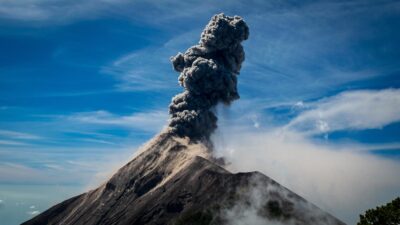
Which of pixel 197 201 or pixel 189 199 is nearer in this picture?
pixel 197 201

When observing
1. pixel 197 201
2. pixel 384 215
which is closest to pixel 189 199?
pixel 197 201

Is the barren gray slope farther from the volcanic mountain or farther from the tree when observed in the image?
the tree

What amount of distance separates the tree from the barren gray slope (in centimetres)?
6525

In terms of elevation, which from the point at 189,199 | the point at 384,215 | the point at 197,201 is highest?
the point at 189,199

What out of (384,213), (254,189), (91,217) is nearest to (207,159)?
(254,189)

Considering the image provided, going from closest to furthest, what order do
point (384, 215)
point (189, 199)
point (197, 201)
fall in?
point (384, 215)
point (197, 201)
point (189, 199)

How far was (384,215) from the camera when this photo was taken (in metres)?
82.2

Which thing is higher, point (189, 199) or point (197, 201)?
point (189, 199)

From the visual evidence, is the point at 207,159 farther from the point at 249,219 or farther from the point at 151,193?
the point at 249,219

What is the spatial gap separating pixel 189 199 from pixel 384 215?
3680 inches

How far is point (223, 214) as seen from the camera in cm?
15338

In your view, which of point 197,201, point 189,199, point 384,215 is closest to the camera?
point 384,215

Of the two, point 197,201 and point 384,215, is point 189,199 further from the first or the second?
point 384,215

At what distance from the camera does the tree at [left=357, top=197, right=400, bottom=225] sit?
81.2m
